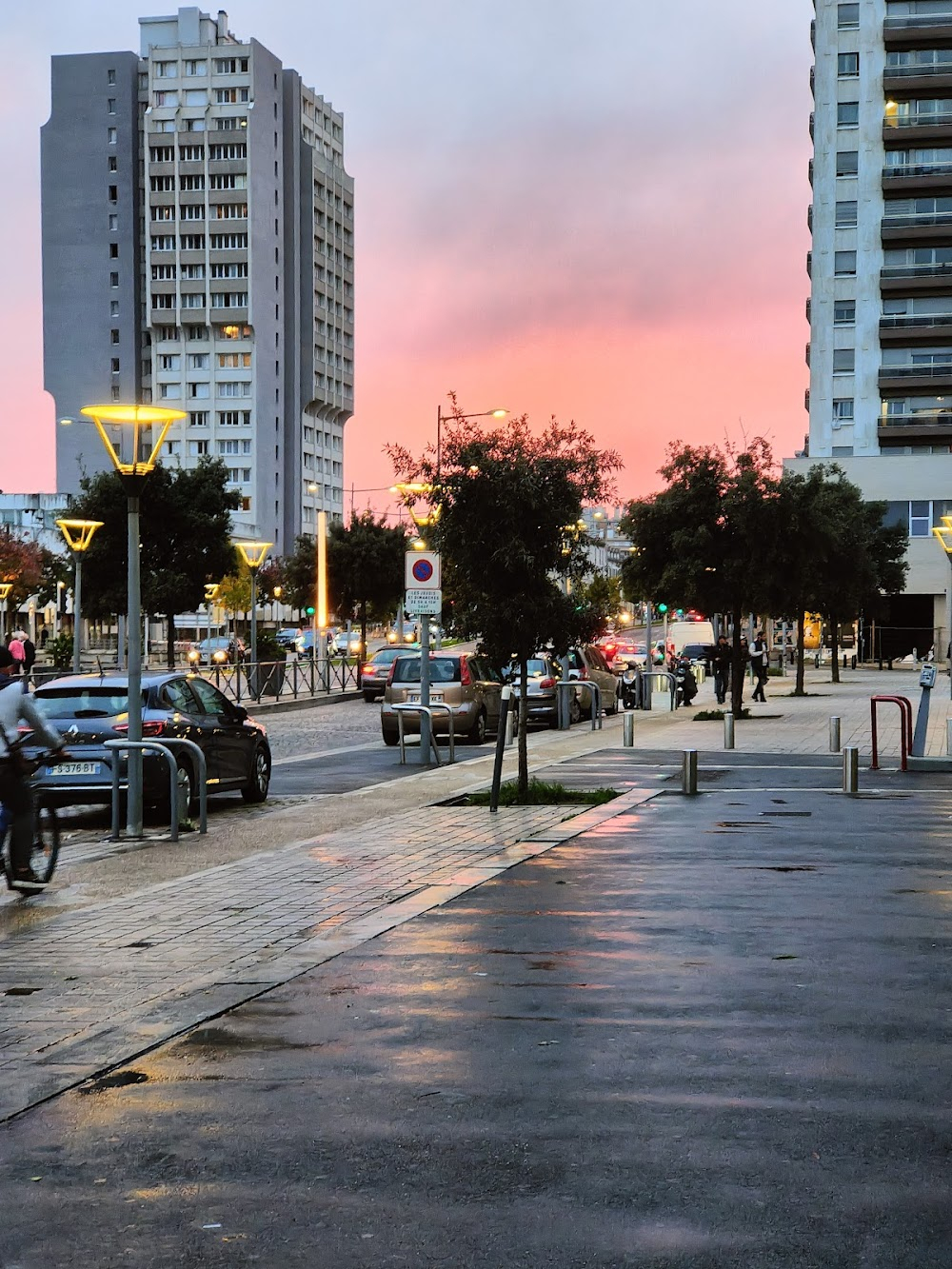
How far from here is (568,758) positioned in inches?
911

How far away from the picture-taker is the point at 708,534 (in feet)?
114

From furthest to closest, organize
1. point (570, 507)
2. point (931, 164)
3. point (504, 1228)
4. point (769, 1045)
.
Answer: point (931, 164)
point (570, 507)
point (769, 1045)
point (504, 1228)

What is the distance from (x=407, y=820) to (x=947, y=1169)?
10497mm

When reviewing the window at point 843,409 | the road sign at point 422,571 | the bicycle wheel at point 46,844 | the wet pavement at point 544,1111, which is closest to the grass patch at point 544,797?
the bicycle wheel at point 46,844

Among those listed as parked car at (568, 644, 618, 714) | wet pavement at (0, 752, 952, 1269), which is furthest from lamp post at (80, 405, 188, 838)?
parked car at (568, 644, 618, 714)

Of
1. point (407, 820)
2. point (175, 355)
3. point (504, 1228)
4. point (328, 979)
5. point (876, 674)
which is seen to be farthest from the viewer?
point (175, 355)

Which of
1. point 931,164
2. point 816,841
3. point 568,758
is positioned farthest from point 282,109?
point 816,841

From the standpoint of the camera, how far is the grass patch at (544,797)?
16516 mm

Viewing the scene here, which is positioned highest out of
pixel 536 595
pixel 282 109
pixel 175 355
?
pixel 282 109

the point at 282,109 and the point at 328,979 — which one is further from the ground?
the point at 282,109

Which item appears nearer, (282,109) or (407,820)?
(407,820)

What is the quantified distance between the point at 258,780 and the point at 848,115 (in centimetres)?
7952

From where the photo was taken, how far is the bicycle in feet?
34.1

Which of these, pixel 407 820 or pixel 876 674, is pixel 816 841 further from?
pixel 876 674
